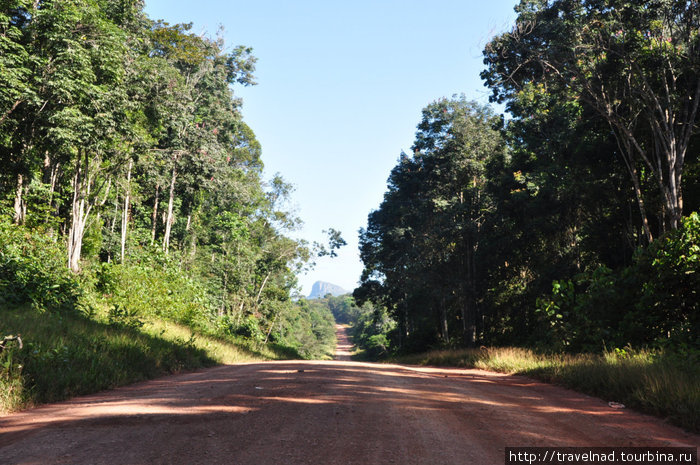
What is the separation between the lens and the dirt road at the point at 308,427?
325 cm

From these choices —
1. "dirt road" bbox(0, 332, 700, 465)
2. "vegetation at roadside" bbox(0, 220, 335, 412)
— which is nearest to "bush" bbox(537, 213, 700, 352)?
"dirt road" bbox(0, 332, 700, 465)

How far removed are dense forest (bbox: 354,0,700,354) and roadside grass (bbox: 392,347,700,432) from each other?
1.51 metres

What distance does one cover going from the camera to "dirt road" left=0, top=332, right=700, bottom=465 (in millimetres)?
3248

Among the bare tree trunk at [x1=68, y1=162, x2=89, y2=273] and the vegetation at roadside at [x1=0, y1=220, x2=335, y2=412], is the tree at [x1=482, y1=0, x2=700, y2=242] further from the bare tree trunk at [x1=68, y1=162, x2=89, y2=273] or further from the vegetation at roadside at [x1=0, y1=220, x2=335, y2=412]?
the bare tree trunk at [x1=68, y1=162, x2=89, y2=273]

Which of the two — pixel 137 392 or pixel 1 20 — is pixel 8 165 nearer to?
pixel 1 20

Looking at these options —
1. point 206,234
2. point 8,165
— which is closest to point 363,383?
point 8,165

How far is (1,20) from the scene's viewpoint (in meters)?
13.1

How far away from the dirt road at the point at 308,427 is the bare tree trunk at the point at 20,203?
1374 centimetres

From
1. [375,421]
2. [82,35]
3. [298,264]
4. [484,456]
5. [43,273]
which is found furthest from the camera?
[298,264]

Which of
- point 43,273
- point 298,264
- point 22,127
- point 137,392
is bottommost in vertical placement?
point 137,392

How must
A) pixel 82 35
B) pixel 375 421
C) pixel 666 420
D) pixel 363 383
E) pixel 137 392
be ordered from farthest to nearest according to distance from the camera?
pixel 82 35 < pixel 363 383 < pixel 137 392 < pixel 666 420 < pixel 375 421

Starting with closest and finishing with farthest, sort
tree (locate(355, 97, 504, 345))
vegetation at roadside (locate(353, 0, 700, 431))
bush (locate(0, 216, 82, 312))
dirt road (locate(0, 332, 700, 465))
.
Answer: dirt road (locate(0, 332, 700, 465)) → vegetation at roadside (locate(353, 0, 700, 431)) → bush (locate(0, 216, 82, 312)) → tree (locate(355, 97, 504, 345))

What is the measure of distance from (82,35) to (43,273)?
27.8 feet

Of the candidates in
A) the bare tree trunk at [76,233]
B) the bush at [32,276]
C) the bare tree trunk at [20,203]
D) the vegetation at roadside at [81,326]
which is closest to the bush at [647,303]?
the vegetation at roadside at [81,326]
